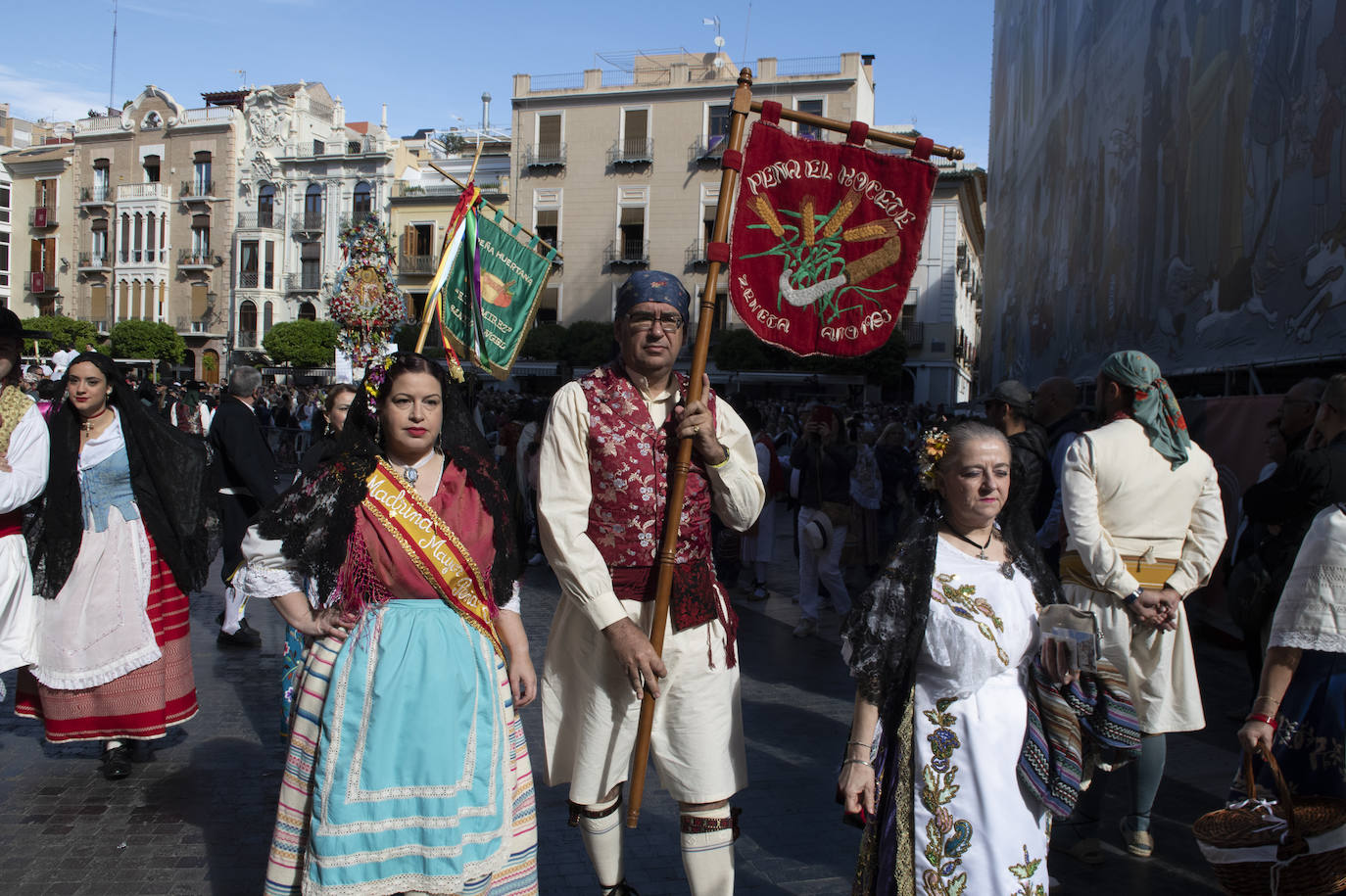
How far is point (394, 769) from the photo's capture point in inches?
105

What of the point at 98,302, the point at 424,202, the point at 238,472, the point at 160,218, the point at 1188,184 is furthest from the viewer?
the point at 98,302

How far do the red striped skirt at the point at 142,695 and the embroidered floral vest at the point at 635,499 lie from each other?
2849mm

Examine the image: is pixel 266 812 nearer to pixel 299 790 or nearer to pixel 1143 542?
pixel 299 790

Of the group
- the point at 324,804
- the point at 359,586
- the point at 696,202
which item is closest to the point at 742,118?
the point at 359,586

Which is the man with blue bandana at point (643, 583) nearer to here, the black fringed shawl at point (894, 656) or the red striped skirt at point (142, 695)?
the black fringed shawl at point (894, 656)

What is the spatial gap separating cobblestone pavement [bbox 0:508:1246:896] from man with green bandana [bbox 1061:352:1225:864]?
590 millimetres

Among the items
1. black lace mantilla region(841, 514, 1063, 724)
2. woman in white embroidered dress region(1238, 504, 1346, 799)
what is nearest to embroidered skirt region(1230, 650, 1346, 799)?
woman in white embroidered dress region(1238, 504, 1346, 799)

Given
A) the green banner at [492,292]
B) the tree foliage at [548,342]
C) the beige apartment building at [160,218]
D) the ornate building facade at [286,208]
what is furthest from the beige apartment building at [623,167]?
the green banner at [492,292]

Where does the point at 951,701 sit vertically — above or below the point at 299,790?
above

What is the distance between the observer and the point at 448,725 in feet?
8.92

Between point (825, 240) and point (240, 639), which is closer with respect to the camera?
point (825, 240)

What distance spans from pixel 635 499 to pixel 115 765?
3.17m

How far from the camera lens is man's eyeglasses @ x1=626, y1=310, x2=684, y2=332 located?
311 cm

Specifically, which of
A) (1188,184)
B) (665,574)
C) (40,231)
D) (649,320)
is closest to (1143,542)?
(665,574)
